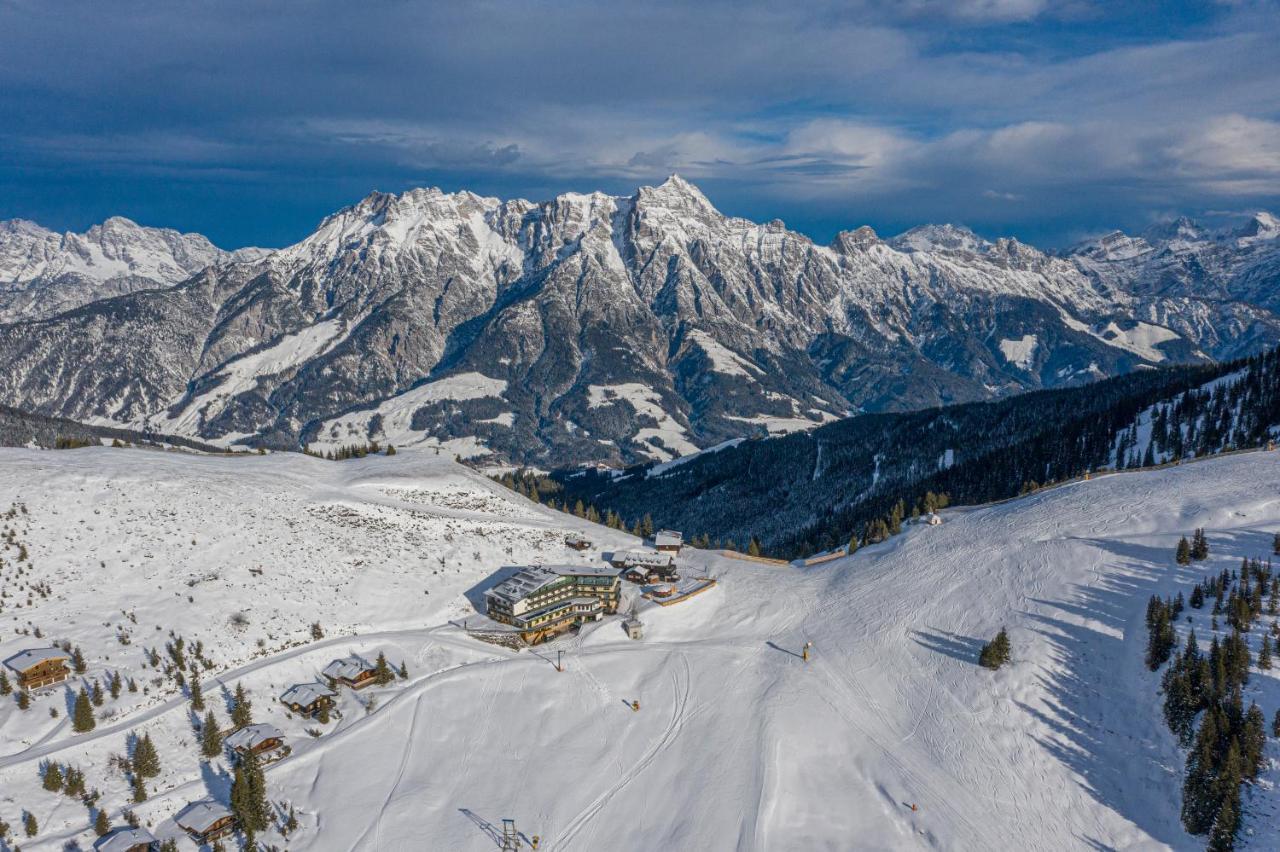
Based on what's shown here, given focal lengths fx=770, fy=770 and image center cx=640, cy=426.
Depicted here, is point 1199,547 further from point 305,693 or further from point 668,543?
→ point 305,693

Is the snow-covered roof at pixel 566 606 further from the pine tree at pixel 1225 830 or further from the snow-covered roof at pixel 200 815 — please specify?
the pine tree at pixel 1225 830

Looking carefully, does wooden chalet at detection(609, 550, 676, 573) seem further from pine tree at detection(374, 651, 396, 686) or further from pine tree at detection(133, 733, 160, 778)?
pine tree at detection(133, 733, 160, 778)

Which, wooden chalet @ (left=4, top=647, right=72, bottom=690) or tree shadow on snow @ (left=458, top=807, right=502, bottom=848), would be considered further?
wooden chalet @ (left=4, top=647, right=72, bottom=690)

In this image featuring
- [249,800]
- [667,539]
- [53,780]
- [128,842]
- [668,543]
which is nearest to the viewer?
[128,842]

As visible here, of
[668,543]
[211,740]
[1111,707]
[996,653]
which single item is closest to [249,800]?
[211,740]

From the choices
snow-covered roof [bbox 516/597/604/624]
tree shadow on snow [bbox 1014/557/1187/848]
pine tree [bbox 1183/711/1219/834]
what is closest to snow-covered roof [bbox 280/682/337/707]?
snow-covered roof [bbox 516/597/604/624]

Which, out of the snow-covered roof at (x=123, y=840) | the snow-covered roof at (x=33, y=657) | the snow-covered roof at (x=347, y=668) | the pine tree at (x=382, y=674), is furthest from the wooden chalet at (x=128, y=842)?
the pine tree at (x=382, y=674)
